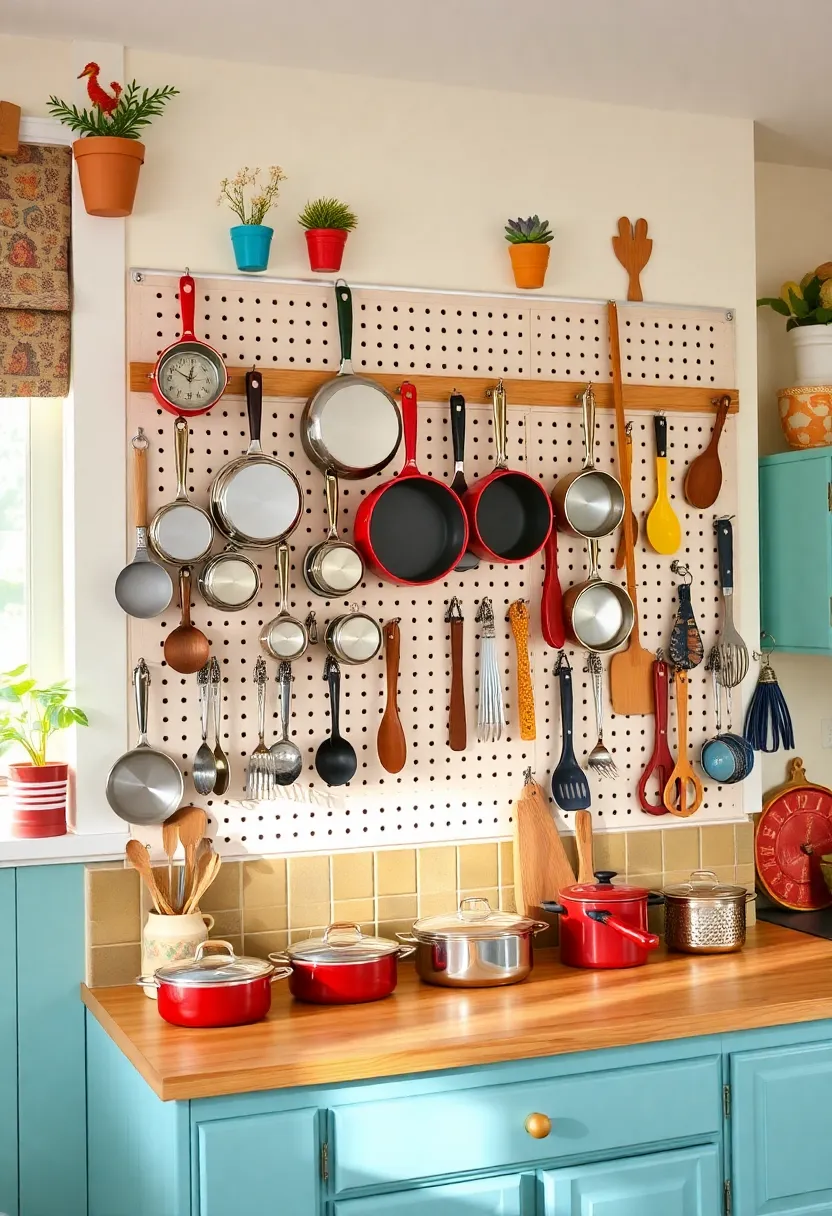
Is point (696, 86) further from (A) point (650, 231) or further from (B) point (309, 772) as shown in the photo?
(B) point (309, 772)

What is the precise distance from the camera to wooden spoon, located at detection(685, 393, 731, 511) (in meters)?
2.94

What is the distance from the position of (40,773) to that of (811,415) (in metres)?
1.93

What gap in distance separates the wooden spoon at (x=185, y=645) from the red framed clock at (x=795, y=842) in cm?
147

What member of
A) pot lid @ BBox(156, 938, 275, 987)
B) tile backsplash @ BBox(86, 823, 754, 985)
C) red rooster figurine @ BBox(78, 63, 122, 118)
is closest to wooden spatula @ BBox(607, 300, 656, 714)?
tile backsplash @ BBox(86, 823, 754, 985)

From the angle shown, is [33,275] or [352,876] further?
[352,876]

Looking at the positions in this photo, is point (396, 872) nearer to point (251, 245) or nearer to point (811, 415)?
point (251, 245)

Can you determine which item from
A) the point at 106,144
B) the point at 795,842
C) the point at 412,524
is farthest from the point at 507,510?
the point at 795,842

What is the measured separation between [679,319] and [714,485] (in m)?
0.38

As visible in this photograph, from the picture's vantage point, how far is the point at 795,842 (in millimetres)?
3248

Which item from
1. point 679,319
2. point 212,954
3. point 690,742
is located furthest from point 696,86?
point 212,954

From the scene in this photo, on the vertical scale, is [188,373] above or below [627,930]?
above

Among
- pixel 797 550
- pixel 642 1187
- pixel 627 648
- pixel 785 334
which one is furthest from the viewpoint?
pixel 785 334

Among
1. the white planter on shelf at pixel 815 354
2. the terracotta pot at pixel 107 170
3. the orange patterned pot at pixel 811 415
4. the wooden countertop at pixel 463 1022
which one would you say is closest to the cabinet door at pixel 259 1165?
the wooden countertop at pixel 463 1022

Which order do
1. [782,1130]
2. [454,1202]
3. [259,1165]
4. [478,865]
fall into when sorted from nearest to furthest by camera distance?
1. [259,1165]
2. [454,1202]
3. [782,1130]
4. [478,865]
